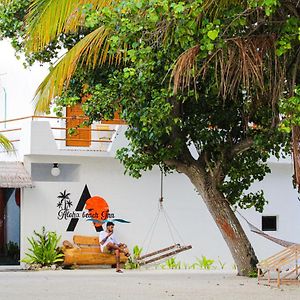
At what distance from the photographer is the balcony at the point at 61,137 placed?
1944 centimetres

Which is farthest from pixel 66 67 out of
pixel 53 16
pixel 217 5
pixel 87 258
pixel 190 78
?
pixel 87 258

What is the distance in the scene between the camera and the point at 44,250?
19109mm

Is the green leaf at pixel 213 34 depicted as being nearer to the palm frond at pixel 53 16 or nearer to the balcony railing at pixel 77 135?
the palm frond at pixel 53 16

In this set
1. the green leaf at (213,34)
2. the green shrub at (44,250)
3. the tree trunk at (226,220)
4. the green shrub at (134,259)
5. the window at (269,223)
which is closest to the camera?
the green leaf at (213,34)

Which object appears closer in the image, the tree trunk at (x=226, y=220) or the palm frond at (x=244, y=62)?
the palm frond at (x=244, y=62)

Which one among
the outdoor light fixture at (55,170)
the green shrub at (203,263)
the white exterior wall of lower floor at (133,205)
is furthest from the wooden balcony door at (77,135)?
the green shrub at (203,263)

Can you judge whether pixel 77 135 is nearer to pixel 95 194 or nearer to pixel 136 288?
pixel 95 194

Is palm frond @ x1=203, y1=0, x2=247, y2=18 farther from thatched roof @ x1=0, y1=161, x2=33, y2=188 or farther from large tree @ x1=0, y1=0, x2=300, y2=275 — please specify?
thatched roof @ x1=0, y1=161, x2=33, y2=188

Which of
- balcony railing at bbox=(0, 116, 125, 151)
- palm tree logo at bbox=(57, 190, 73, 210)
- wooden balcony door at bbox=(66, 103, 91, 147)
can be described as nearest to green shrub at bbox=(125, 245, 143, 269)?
palm tree logo at bbox=(57, 190, 73, 210)

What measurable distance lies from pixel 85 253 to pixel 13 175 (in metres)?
2.63

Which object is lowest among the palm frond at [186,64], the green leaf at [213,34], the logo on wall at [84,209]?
the logo on wall at [84,209]

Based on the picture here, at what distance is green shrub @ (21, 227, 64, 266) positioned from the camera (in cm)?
1911

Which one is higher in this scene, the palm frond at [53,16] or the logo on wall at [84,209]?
the palm frond at [53,16]

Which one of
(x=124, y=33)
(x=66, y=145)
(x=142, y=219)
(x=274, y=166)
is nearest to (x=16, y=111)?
(x=66, y=145)
